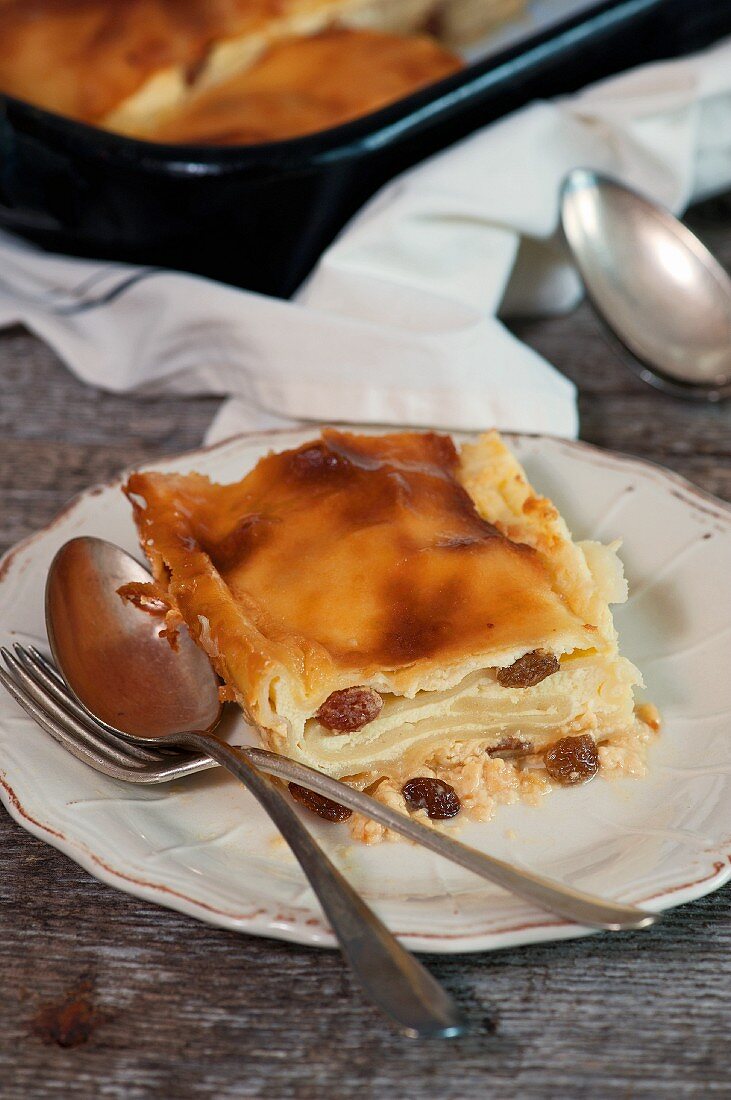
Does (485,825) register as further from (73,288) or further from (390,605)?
(73,288)

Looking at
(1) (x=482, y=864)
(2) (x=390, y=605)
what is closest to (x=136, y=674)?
(2) (x=390, y=605)

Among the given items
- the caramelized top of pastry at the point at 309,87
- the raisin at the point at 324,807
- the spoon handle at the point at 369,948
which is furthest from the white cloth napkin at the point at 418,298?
the spoon handle at the point at 369,948

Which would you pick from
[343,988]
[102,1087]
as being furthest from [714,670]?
[102,1087]

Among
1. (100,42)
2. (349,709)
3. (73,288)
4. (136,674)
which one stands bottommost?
(73,288)

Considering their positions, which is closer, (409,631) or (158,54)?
(409,631)

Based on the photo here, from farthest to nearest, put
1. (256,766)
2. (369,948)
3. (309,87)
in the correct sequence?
1. (309,87)
2. (256,766)
3. (369,948)

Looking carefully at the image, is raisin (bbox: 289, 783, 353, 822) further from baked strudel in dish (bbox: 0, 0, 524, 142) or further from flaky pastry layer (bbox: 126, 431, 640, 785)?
baked strudel in dish (bbox: 0, 0, 524, 142)
